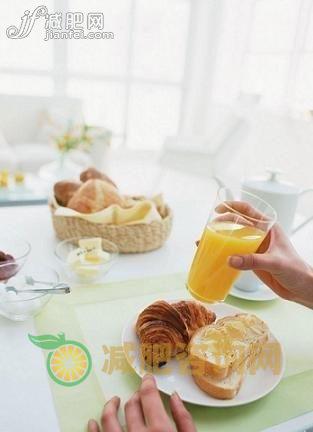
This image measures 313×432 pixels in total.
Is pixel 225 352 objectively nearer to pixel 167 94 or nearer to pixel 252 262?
pixel 252 262

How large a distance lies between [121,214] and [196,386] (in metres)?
0.45

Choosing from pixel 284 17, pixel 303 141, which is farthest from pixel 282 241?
pixel 284 17

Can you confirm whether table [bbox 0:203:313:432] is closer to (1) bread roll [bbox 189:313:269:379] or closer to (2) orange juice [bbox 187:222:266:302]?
(1) bread roll [bbox 189:313:269:379]

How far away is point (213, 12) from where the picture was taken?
4.36m

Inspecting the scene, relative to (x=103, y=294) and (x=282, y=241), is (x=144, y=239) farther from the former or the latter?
(x=282, y=241)

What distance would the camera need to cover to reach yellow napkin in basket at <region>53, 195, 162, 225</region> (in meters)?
0.85

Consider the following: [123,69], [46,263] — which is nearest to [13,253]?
[46,263]

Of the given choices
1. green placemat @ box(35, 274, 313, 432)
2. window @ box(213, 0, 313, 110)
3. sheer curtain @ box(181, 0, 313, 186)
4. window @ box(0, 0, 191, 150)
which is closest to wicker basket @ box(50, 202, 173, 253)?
green placemat @ box(35, 274, 313, 432)

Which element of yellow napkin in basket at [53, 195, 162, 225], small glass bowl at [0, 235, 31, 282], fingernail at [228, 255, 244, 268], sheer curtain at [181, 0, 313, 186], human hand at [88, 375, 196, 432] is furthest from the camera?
sheer curtain at [181, 0, 313, 186]

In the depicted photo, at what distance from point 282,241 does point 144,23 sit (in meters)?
4.35

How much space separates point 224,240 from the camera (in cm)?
57

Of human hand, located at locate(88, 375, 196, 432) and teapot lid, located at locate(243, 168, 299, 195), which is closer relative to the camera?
human hand, located at locate(88, 375, 196, 432)

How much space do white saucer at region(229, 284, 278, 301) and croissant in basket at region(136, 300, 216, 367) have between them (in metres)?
0.15

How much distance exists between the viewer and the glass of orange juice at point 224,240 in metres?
0.56
